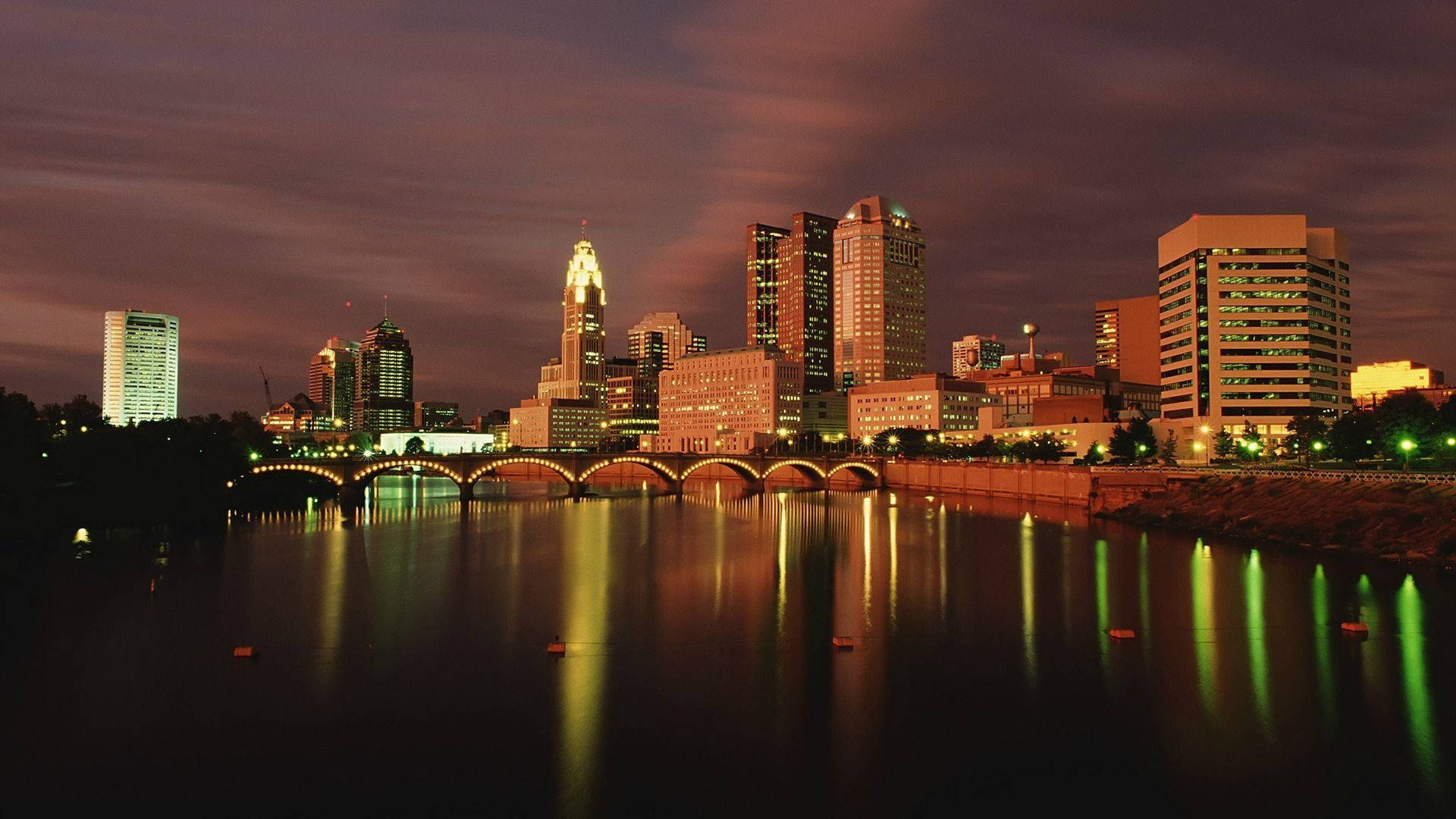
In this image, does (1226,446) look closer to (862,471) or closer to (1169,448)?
(1169,448)

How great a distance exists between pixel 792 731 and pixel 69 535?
71.4 m

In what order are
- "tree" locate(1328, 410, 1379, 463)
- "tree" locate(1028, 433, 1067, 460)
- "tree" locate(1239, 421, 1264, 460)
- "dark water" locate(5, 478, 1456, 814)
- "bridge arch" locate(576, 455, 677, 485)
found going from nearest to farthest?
"dark water" locate(5, 478, 1456, 814)
"tree" locate(1328, 410, 1379, 463)
"tree" locate(1239, 421, 1264, 460)
"bridge arch" locate(576, 455, 677, 485)
"tree" locate(1028, 433, 1067, 460)

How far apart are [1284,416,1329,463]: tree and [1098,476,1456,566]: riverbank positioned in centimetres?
3632

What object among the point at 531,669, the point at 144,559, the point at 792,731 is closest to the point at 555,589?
the point at 531,669

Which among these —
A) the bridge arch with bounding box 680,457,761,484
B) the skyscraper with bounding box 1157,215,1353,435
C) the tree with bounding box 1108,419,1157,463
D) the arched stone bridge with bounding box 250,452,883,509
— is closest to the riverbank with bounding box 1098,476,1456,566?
the tree with bounding box 1108,419,1157,463

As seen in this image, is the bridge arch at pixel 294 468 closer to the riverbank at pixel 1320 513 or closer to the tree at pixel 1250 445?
the riverbank at pixel 1320 513

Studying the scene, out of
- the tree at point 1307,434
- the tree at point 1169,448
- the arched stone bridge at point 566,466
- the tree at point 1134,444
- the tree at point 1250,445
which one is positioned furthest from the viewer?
the tree at point 1169,448

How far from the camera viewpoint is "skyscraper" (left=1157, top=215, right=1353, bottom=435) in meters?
141

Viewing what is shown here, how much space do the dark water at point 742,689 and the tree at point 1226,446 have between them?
3014 inches

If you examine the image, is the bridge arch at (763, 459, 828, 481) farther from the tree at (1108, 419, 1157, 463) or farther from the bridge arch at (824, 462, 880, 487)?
the tree at (1108, 419, 1157, 463)

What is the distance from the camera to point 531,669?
35844mm

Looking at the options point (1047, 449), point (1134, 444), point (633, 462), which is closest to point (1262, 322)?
point (1134, 444)

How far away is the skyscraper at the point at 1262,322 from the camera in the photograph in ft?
463

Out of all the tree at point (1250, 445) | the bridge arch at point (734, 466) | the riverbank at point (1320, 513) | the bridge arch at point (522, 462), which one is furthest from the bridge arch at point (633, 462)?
the tree at point (1250, 445)
